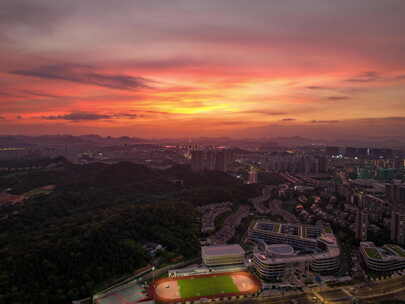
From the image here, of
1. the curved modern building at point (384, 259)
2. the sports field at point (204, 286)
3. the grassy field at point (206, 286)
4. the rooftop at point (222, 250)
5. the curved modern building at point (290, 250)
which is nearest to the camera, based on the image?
the sports field at point (204, 286)

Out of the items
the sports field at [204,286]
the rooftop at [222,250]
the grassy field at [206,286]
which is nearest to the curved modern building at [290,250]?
the rooftop at [222,250]

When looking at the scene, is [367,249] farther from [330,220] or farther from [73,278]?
[73,278]

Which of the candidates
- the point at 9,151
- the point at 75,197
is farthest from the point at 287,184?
the point at 9,151

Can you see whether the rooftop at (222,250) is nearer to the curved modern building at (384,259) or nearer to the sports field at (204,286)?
the sports field at (204,286)

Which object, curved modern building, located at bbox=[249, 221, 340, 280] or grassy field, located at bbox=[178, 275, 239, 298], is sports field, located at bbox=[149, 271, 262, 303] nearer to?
grassy field, located at bbox=[178, 275, 239, 298]

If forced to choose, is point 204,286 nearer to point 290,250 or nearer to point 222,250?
point 222,250

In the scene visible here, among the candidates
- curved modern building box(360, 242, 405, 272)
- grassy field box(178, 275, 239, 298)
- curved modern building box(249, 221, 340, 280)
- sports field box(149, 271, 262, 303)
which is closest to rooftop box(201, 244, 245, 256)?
curved modern building box(249, 221, 340, 280)

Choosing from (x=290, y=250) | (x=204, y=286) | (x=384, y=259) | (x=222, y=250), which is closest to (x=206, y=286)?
(x=204, y=286)
